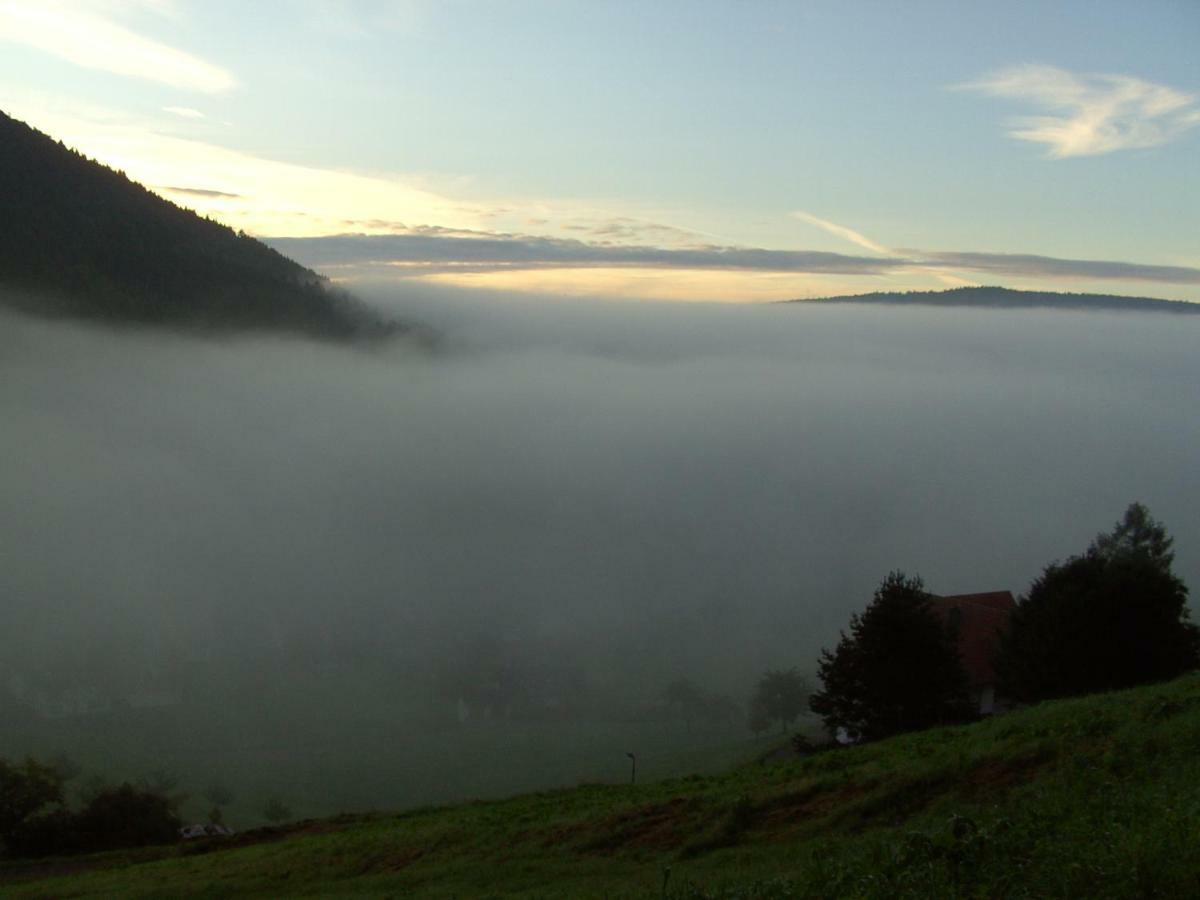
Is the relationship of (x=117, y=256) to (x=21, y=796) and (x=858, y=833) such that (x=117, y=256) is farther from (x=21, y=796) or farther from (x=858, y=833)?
(x=858, y=833)

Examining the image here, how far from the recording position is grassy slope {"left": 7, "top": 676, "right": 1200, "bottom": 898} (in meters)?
8.99

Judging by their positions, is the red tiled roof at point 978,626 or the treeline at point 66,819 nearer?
the treeline at point 66,819

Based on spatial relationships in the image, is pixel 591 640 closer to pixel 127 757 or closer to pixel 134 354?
pixel 127 757

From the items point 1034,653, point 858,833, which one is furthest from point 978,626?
point 858,833

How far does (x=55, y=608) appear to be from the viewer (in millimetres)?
116000

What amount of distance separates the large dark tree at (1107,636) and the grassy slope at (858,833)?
11192mm

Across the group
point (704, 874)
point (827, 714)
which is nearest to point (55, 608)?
point (827, 714)

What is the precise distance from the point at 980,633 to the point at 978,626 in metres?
0.58

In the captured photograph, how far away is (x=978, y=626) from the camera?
137ft

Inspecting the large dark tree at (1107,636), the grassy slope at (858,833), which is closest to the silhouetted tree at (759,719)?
the large dark tree at (1107,636)

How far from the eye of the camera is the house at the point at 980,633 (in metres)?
37.9

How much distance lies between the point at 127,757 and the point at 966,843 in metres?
81.6

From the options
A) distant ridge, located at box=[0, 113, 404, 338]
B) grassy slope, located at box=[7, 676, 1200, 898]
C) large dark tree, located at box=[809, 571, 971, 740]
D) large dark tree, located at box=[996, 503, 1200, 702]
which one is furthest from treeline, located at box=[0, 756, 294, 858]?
distant ridge, located at box=[0, 113, 404, 338]

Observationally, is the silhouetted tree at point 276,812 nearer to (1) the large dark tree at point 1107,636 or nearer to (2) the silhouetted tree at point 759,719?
(2) the silhouetted tree at point 759,719
